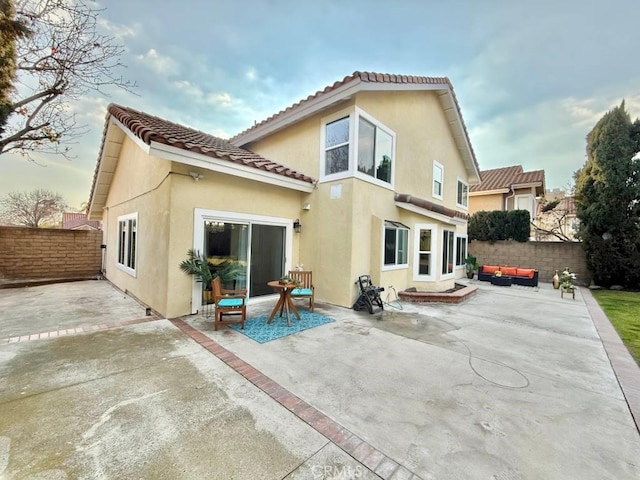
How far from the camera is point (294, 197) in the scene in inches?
371

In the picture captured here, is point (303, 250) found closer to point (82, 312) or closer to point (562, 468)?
point (82, 312)

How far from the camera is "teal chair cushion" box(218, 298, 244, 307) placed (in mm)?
6031

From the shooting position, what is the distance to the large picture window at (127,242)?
926 cm

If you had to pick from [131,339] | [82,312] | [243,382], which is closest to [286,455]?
[243,382]

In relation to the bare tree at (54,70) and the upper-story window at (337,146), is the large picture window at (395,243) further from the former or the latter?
the bare tree at (54,70)

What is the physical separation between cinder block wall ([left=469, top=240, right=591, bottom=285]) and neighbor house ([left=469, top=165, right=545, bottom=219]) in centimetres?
552

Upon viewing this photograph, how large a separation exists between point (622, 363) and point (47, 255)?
1989 centimetres

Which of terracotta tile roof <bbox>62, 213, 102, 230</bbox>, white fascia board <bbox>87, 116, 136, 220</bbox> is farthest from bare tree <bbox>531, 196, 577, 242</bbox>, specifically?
terracotta tile roof <bbox>62, 213, 102, 230</bbox>

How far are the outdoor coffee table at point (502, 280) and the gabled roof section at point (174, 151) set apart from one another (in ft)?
38.9

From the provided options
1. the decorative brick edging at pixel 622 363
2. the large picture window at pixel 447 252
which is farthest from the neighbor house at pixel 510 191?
the decorative brick edging at pixel 622 363

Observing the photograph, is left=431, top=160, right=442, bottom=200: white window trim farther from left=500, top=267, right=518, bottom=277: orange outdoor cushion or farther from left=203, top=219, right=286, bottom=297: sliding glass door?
left=203, top=219, right=286, bottom=297: sliding glass door

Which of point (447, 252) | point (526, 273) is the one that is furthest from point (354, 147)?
point (526, 273)

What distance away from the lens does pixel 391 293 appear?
32.2ft

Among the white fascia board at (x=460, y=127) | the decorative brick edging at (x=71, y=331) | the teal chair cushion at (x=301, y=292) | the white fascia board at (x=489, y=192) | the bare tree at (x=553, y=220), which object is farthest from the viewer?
the white fascia board at (x=489, y=192)
